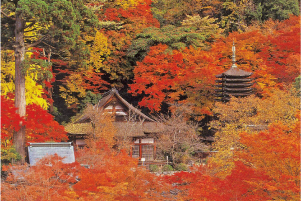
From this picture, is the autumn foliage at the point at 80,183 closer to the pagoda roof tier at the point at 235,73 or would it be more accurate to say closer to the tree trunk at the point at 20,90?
the tree trunk at the point at 20,90

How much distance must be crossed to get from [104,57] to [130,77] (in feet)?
9.17

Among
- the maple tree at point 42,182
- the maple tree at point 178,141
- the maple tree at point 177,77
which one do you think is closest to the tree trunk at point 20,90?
the maple tree at point 42,182

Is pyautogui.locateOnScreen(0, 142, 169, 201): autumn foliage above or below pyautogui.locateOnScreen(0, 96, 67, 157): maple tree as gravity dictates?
below

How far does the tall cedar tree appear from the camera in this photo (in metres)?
20.2

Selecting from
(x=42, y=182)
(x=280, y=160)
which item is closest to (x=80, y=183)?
(x=42, y=182)

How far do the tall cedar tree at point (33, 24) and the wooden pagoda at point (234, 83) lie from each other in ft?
33.8

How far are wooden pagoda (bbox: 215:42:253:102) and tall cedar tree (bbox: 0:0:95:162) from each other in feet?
33.8

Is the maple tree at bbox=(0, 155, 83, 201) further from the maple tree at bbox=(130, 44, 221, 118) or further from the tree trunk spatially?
the maple tree at bbox=(130, 44, 221, 118)

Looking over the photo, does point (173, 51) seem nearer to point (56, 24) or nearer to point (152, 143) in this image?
point (152, 143)

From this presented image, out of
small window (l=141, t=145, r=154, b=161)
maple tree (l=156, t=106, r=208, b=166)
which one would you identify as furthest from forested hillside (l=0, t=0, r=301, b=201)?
small window (l=141, t=145, r=154, b=161)

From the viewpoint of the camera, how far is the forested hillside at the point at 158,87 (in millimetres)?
15805

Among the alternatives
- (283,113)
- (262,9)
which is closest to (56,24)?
(283,113)

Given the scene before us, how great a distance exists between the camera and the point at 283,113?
22812 millimetres

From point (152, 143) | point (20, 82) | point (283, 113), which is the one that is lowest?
point (152, 143)
